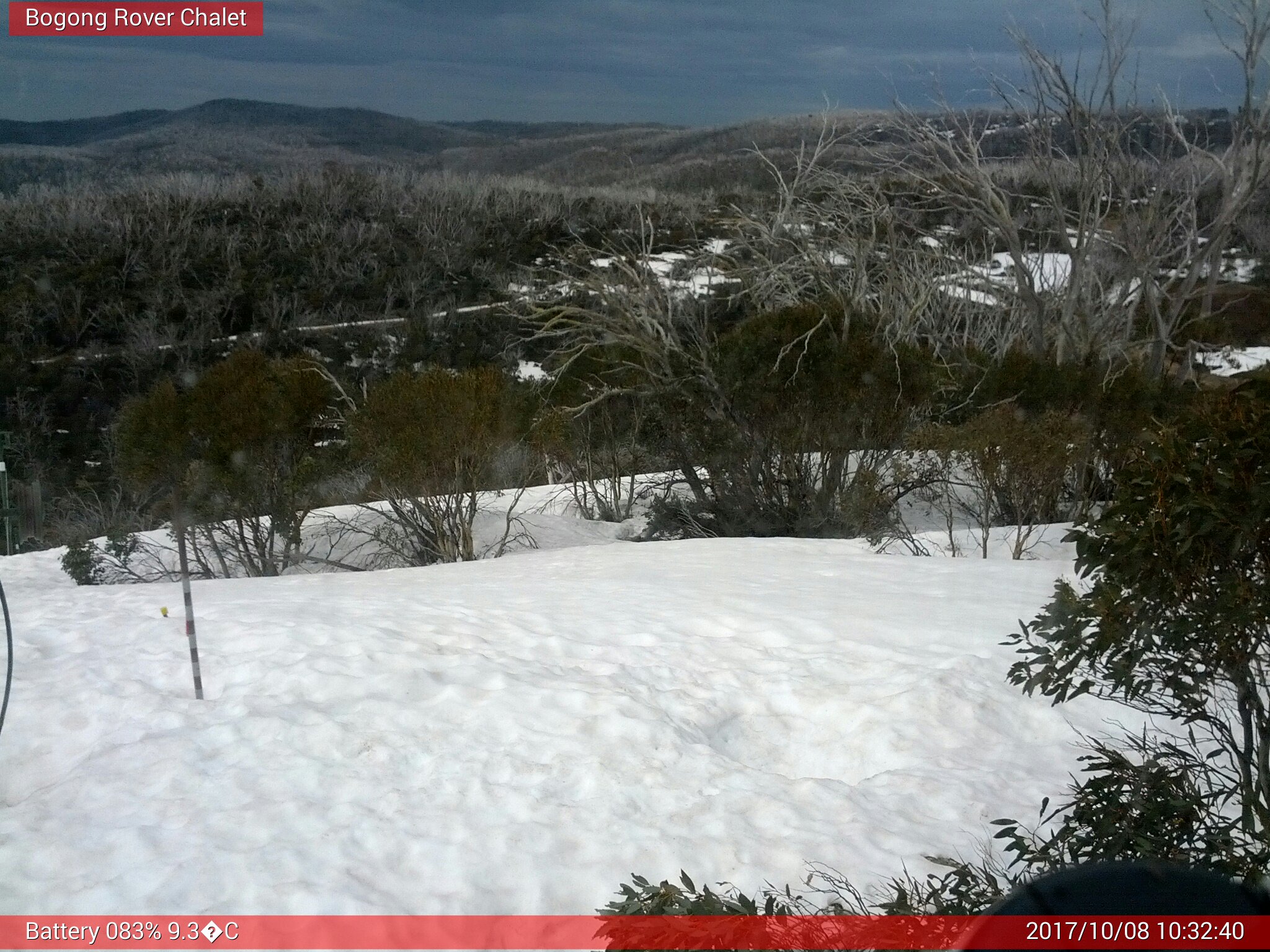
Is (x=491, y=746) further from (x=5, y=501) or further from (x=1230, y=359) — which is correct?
(x=1230, y=359)

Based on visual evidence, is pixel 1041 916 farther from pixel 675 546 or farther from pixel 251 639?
pixel 675 546

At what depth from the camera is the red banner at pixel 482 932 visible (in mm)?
2223

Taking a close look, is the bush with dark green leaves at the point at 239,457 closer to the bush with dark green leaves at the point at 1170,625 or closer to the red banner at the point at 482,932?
the red banner at the point at 482,932

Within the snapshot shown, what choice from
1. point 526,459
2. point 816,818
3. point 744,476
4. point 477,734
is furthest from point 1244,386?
point 526,459

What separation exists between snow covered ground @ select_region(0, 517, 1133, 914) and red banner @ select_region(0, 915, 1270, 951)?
0.06 meters

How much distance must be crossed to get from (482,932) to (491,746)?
1155mm

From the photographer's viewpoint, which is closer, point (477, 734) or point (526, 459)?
point (477, 734)

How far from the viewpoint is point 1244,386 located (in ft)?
8.50

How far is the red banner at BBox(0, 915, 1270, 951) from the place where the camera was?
2223 millimetres

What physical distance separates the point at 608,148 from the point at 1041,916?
4406 centimetres

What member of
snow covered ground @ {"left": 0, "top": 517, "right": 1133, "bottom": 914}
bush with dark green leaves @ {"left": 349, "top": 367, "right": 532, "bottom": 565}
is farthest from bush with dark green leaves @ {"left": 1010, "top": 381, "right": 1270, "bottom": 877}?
bush with dark green leaves @ {"left": 349, "top": 367, "right": 532, "bottom": 565}

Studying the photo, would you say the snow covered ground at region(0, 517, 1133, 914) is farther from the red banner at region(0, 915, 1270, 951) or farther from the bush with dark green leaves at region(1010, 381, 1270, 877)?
the bush with dark green leaves at region(1010, 381, 1270, 877)

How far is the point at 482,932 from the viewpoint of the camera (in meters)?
2.85

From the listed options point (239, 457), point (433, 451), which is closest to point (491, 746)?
point (433, 451)
